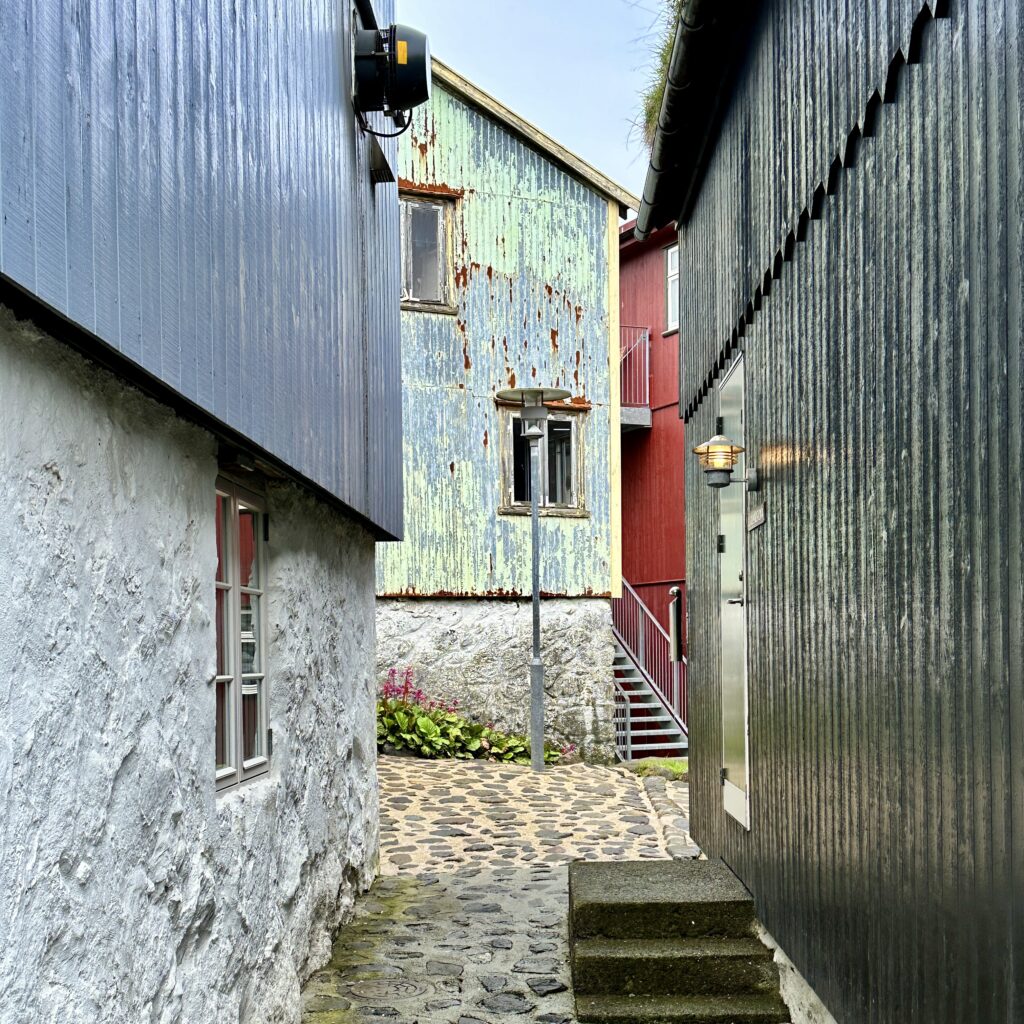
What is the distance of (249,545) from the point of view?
5805 millimetres

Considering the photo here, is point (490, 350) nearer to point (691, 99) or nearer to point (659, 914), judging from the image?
point (691, 99)

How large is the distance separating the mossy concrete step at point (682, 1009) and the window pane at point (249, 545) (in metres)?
2.55

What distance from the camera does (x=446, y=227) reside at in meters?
15.0

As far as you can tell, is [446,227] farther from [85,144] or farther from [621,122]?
[85,144]

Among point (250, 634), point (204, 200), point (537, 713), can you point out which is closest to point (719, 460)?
point (250, 634)

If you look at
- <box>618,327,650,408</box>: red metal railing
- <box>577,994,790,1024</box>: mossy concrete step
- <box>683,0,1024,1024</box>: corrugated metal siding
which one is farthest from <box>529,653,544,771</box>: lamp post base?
<box>577,994,790,1024</box>: mossy concrete step

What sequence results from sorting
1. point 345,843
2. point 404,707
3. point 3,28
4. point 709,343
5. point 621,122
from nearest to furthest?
point 3,28
point 345,843
point 709,343
point 621,122
point 404,707

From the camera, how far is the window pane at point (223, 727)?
5.05 metres

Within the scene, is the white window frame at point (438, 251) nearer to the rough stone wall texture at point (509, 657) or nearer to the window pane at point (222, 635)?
the rough stone wall texture at point (509, 657)

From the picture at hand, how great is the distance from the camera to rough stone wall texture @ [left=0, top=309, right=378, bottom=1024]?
2.77 meters

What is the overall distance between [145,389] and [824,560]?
2650 millimetres

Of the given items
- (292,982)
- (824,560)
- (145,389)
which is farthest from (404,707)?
(145,389)

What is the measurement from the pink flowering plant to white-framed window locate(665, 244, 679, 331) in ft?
22.6

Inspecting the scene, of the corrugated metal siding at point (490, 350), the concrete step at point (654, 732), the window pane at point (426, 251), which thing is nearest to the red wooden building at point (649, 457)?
the concrete step at point (654, 732)
